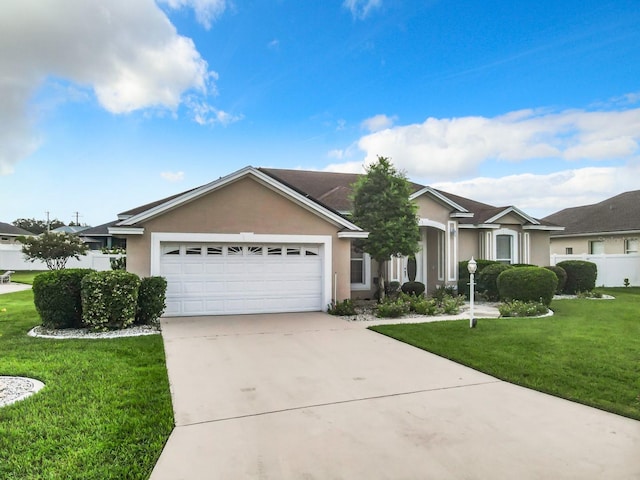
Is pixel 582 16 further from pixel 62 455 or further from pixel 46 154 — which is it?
pixel 46 154

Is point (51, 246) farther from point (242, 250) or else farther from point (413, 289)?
point (413, 289)

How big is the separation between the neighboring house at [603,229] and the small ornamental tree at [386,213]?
54.4 feet

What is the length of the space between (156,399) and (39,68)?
10661 millimetres

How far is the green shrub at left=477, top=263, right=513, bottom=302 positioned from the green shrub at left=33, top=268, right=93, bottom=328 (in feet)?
43.3

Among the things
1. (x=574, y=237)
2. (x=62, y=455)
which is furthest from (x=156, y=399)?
(x=574, y=237)

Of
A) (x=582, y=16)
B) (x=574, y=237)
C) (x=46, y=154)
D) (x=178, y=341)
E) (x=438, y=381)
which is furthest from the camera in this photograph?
(x=574, y=237)

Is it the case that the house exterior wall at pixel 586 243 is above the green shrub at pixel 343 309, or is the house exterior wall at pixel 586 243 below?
above

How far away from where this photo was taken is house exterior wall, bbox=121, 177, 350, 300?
10953 millimetres

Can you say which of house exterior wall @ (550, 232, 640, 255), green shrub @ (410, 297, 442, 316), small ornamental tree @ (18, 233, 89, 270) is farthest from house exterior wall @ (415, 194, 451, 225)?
small ornamental tree @ (18, 233, 89, 270)

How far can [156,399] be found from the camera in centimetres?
493

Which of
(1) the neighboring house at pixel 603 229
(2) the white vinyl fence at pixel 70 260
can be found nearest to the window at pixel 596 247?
(1) the neighboring house at pixel 603 229

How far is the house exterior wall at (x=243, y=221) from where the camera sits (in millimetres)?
10953

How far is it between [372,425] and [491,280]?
12.2 metres

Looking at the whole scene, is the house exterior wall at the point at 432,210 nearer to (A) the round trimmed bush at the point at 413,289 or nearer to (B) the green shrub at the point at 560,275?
(A) the round trimmed bush at the point at 413,289
